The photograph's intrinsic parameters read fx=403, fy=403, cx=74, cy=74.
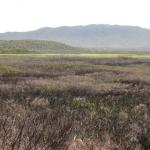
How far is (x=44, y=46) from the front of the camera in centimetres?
16275

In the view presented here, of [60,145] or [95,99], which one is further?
[95,99]

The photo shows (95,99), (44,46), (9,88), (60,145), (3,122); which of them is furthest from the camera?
(44,46)

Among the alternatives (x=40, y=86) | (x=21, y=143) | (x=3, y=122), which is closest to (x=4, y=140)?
(x=21, y=143)

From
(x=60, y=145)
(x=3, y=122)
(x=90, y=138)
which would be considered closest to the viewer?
(x=60, y=145)

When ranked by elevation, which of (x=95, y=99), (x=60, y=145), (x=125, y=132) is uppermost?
(x=60, y=145)

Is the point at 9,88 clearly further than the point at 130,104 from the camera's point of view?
Yes

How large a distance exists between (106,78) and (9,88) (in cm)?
1140

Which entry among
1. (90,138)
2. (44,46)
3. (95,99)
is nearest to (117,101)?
(95,99)

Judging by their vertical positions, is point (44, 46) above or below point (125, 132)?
below

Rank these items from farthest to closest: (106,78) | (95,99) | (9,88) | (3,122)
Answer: (106,78), (9,88), (95,99), (3,122)

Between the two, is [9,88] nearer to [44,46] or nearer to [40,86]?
[40,86]

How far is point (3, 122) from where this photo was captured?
5703mm

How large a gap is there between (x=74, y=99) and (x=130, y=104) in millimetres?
2182

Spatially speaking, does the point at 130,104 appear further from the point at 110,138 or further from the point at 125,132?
the point at 110,138
